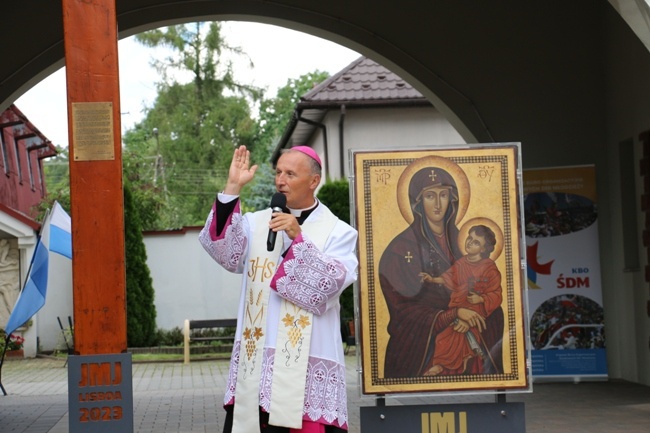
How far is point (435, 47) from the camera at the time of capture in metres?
13.1

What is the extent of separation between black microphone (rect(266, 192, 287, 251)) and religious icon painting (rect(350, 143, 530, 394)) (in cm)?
96

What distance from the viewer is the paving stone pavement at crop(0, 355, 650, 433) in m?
9.50

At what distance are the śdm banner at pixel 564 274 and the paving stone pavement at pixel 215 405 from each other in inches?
12.6

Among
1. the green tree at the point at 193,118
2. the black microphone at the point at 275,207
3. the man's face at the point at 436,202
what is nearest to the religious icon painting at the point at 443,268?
the man's face at the point at 436,202

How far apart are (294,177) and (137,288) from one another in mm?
17477

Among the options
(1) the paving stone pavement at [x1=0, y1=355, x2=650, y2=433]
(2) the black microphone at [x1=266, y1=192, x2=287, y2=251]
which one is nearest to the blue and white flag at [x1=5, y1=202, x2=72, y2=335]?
(1) the paving stone pavement at [x1=0, y1=355, x2=650, y2=433]

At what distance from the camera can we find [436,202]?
238 inches

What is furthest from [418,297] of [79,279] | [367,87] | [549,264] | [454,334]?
[367,87]

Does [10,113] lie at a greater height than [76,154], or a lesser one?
greater

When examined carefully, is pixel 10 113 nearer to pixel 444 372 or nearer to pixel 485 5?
pixel 485 5

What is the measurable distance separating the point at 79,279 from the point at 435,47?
821 cm

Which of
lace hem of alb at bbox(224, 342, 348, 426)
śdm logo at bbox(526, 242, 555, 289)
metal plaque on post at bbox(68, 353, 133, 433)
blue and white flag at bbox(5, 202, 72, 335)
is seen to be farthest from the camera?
blue and white flag at bbox(5, 202, 72, 335)

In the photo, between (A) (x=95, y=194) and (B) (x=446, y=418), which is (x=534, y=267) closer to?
(B) (x=446, y=418)

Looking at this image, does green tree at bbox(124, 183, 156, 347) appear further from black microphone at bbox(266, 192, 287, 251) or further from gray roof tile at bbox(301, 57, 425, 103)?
black microphone at bbox(266, 192, 287, 251)
